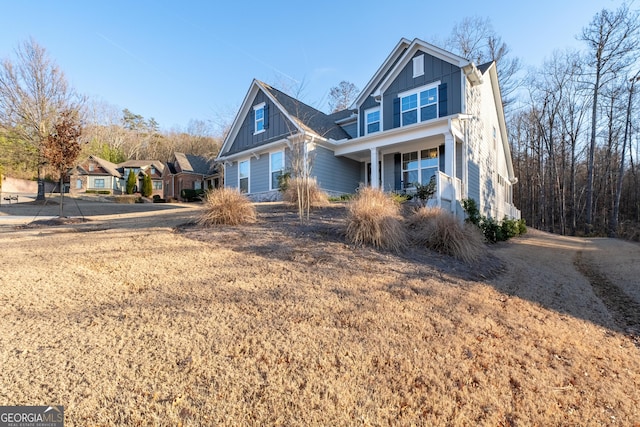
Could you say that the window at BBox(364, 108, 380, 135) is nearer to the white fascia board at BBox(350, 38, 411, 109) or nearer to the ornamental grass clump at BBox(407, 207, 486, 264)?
the white fascia board at BBox(350, 38, 411, 109)

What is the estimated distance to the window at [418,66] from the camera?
1238 centimetres

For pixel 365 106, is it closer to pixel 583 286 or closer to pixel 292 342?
pixel 583 286

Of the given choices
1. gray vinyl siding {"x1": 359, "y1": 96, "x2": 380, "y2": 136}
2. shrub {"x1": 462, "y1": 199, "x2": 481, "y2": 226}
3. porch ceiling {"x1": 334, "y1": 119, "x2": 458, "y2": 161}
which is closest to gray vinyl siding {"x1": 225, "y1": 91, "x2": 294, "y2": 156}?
porch ceiling {"x1": 334, "y1": 119, "x2": 458, "y2": 161}

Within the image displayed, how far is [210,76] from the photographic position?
15.4 metres

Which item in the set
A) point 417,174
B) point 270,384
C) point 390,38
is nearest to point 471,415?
point 270,384

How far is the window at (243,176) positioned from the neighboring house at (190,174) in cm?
1681

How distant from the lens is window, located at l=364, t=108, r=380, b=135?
45.2ft

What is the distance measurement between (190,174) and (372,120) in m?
25.1

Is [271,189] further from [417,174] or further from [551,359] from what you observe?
[551,359]

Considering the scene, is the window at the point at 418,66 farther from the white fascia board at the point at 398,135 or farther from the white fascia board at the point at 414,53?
the white fascia board at the point at 398,135

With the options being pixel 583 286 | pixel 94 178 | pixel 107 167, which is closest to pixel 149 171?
pixel 107 167

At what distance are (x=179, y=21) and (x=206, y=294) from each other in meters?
12.2

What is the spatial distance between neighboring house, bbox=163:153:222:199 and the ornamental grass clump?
2827cm

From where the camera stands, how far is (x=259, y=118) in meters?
15.1
